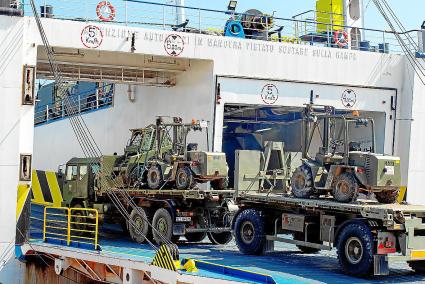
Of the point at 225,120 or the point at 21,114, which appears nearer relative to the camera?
the point at 21,114

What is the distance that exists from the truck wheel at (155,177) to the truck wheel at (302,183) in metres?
4.22

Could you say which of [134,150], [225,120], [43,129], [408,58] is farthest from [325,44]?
[43,129]

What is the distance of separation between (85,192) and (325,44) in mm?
7942

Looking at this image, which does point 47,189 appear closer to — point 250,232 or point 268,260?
point 250,232

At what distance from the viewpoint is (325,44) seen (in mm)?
22078

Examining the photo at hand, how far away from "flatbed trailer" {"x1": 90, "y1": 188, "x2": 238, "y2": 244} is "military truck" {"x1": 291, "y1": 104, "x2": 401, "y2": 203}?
117 inches

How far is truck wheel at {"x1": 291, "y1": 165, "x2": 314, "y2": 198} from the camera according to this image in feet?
47.0

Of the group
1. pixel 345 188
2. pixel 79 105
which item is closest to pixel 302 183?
pixel 345 188

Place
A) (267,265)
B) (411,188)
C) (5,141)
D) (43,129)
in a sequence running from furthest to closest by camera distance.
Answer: (43,129) < (411,188) < (5,141) < (267,265)

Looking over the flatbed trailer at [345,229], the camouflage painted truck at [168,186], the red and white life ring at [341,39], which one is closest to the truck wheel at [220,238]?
the camouflage painted truck at [168,186]

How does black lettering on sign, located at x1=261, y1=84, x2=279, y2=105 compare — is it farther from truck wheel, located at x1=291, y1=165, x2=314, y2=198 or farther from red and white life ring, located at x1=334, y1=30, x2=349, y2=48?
truck wheel, located at x1=291, y1=165, x2=314, y2=198

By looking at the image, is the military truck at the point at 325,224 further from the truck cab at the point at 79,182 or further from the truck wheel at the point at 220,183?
the truck cab at the point at 79,182

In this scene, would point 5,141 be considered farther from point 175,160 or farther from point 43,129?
point 43,129

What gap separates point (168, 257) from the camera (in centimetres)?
1220
